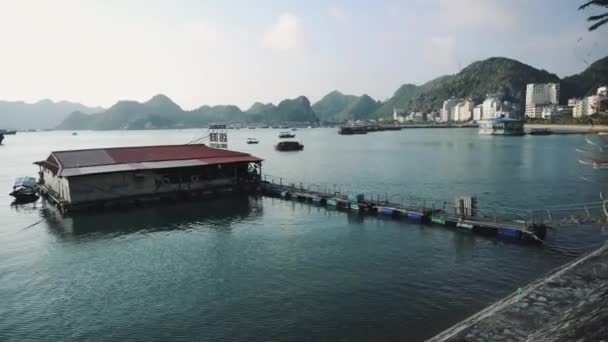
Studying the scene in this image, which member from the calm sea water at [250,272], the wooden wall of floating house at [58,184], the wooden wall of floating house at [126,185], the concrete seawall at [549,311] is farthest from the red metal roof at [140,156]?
the concrete seawall at [549,311]

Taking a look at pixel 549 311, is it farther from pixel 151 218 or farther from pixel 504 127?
pixel 504 127

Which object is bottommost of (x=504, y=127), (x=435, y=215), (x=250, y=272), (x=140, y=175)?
(x=250, y=272)

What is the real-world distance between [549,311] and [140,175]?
38.5 meters

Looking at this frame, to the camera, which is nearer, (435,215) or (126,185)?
(435,215)

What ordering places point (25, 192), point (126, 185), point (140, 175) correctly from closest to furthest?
point (126, 185) < point (140, 175) < point (25, 192)

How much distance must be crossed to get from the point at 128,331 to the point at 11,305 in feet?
25.4

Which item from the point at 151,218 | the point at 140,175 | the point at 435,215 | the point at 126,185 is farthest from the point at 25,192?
the point at 435,215

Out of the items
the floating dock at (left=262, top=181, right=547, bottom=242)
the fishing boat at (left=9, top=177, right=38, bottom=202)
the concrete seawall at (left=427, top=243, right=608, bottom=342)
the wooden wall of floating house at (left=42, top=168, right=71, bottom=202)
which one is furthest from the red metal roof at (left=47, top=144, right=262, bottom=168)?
the concrete seawall at (left=427, top=243, right=608, bottom=342)

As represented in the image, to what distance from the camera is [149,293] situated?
67.7 feet

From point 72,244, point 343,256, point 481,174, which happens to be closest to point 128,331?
point 343,256

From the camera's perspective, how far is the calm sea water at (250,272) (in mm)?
17203

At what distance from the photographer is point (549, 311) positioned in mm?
13727

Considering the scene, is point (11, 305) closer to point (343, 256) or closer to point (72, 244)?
point (72, 244)

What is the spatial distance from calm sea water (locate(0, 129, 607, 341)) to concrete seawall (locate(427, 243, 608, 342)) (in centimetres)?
292
